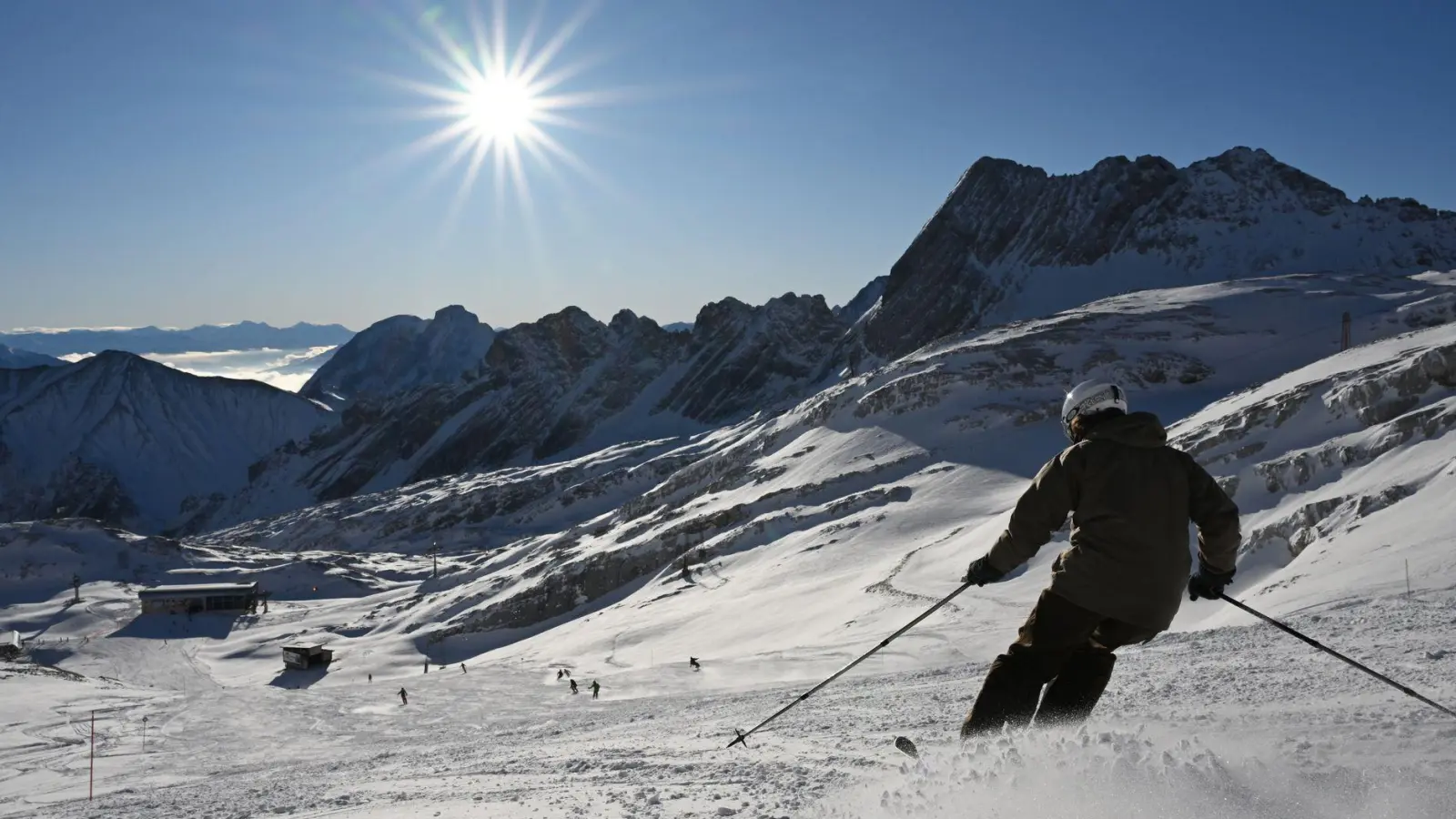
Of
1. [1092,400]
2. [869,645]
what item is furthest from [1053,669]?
[869,645]

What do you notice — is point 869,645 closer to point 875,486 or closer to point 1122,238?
point 875,486

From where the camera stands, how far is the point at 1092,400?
6.00 m

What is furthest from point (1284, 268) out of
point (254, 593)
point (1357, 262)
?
point (254, 593)

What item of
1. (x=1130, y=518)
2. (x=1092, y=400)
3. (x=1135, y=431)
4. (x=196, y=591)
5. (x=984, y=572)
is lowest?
(x=196, y=591)

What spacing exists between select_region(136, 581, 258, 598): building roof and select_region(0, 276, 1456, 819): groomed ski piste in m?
3.13

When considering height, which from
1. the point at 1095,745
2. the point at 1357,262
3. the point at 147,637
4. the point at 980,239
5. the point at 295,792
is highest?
the point at 980,239

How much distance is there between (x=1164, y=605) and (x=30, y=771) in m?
24.8

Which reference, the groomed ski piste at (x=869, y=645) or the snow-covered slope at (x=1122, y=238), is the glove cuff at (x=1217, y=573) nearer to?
the groomed ski piste at (x=869, y=645)

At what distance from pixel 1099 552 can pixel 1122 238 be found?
172 meters

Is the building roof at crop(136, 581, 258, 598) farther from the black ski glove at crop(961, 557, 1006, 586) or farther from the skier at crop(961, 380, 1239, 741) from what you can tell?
the skier at crop(961, 380, 1239, 741)

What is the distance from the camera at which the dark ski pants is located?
19.2ft

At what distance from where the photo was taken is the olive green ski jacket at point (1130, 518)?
5.64 m

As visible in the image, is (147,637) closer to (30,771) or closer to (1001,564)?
(30,771)

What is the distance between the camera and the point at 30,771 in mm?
20453
